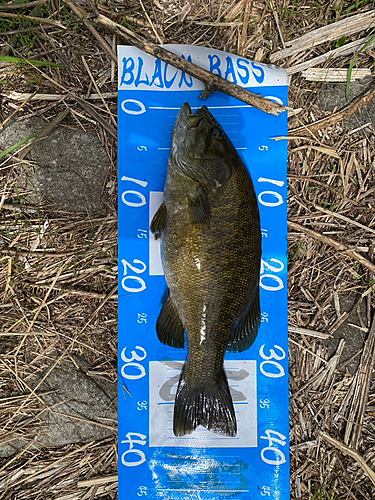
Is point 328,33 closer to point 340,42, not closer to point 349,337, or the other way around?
point 340,42

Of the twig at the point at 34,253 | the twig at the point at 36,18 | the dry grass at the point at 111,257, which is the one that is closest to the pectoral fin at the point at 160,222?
the dry grass at the point at 111,257

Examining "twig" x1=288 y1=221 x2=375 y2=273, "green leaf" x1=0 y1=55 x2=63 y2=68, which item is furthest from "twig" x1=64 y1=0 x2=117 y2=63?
"twig" x1=288 y1=221 x2=375 y2=273

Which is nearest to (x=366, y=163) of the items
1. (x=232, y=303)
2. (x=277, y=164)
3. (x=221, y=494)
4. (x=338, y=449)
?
(x=277, y=164)

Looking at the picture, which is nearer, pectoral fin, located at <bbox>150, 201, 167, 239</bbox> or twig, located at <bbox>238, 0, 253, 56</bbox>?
pectoral fin, located at <bbox>150, 201, 167, 239</bbox>

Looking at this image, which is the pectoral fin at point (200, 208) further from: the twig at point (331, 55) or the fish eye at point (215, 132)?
the twig at point (331, 55)

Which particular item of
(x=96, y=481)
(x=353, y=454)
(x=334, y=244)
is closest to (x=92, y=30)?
(x=334, y=244)

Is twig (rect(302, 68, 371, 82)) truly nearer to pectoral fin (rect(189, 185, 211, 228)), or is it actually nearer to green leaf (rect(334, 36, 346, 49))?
green leaf (rect(334, 36, 346, 49))

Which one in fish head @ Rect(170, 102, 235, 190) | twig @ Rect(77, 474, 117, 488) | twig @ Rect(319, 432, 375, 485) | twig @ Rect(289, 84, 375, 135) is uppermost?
twig @ Rect(289, 84, 375, 135)

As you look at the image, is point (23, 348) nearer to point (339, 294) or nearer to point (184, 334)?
point (184, 334)
